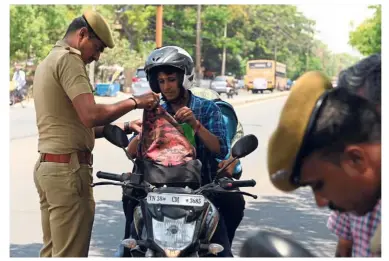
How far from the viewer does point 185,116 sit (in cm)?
375

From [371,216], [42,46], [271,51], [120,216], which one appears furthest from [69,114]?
[271,51]

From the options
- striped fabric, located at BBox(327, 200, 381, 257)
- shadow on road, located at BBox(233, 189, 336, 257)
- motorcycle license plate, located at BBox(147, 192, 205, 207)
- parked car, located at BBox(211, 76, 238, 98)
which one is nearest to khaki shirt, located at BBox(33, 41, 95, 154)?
motorcycle license plate, located at BBox(147, 192, 205, 207)

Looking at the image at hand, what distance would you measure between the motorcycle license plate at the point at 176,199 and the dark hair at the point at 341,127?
6.20 ft

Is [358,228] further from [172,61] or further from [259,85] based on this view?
[259,85]

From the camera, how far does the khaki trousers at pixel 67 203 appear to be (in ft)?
12.4

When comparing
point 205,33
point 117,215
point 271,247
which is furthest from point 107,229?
point 205,33

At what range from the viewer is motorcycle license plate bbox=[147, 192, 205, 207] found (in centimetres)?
345

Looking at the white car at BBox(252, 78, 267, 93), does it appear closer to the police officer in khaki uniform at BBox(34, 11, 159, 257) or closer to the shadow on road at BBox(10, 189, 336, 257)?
the shadow on road at BBox(10, 189, 336, 257)

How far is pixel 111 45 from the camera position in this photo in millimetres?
3836

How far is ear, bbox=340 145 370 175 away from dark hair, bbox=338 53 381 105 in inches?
5.3

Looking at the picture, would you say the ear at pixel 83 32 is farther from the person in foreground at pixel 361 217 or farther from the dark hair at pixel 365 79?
the dark hair at pixel 365 79

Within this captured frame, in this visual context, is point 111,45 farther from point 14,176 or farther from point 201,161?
point 14,176

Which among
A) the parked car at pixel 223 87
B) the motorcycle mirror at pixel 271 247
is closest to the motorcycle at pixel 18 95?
the parked car at pixel 223 87

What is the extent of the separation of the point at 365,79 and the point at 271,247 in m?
0.45
